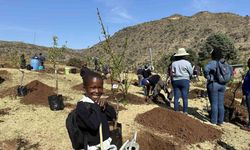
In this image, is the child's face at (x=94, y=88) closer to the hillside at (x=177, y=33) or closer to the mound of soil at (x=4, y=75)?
the mound of soil at (x=4, y=75)

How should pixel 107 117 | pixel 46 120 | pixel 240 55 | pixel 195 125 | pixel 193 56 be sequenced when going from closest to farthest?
pixel 107 117 < pixel 195 125 < pixel 46 120 < pixel 193 56 < pixel 240 55

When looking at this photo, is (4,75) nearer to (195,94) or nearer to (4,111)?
(4,111)

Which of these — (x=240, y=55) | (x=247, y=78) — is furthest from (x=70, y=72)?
(x=240, y=55)

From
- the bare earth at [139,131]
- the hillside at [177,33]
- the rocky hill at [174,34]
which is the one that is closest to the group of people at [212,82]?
the bare earth at [139,131]

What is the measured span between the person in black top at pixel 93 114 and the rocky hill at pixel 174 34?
A: 175ft

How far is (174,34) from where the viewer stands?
77.1 m

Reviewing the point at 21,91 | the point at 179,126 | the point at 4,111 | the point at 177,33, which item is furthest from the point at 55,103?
the point at 177,33

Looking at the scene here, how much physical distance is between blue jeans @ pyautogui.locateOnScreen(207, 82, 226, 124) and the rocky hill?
47816 millimetres

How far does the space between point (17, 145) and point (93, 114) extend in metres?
5.10

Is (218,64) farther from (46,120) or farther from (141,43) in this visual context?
(141,43)

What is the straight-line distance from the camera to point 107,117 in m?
3.65

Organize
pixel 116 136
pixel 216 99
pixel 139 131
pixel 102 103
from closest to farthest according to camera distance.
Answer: pixel 102 103, pixel 116 136, pixel 139 131, pixel 216 99

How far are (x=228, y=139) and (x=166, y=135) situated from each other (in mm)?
1394

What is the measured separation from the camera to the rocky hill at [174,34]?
6322 cm
